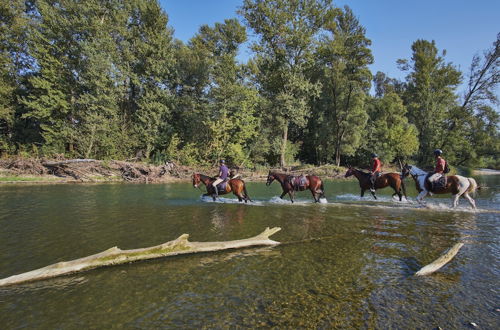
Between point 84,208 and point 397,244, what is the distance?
1365 centimetres

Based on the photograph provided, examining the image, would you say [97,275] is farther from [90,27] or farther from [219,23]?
[219,23]

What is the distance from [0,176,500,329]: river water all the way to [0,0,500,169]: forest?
2736 centimetres

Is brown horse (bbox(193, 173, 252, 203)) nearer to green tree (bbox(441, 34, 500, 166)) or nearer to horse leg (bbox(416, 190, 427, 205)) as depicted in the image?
horse leg (bbox(416, 190, 427, 205))

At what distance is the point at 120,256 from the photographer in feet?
20.3

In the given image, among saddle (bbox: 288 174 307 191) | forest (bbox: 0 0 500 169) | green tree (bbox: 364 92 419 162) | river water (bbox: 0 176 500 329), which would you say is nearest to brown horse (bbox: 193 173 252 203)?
saddle (bbox: 288 174 307 191)

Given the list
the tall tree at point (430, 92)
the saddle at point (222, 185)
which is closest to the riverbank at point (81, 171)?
the saddle at point (222, 185)

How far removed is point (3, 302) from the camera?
4.74 m

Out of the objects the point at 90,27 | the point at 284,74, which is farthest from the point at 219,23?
the point at 90,27

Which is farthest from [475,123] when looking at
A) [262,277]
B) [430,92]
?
[262,277]

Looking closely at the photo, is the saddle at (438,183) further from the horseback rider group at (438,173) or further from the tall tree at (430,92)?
the tall tree at (430,92)

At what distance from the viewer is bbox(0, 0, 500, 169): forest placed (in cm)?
3356

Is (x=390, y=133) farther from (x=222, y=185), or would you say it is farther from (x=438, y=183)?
(x=222, y=185)

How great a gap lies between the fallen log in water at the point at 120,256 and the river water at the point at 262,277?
19 cm

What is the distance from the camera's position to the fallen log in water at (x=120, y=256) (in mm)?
5335
